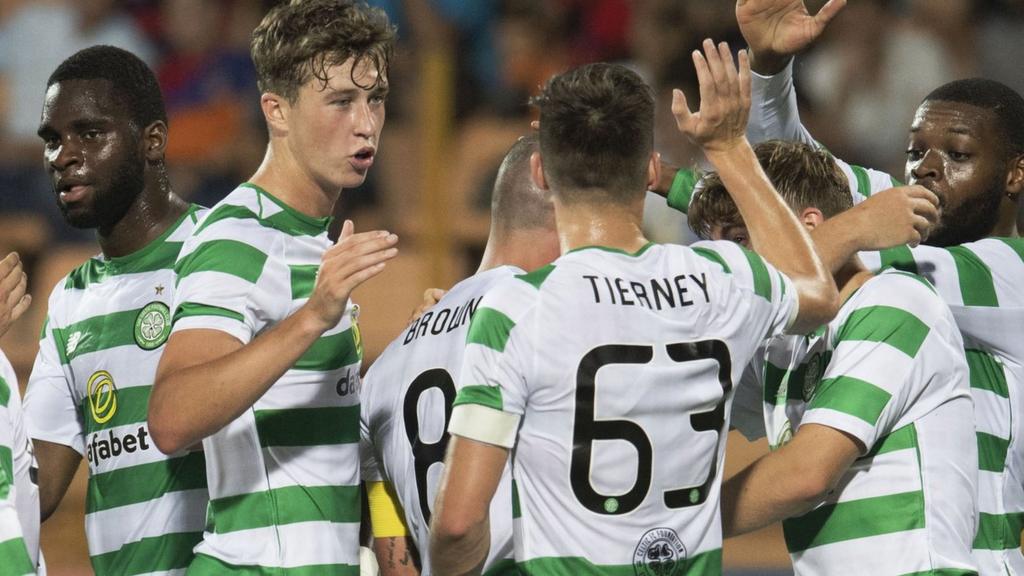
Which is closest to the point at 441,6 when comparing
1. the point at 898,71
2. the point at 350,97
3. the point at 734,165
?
the point at 898,71

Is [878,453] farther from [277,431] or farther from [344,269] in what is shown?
[277,431]

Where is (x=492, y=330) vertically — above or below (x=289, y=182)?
below

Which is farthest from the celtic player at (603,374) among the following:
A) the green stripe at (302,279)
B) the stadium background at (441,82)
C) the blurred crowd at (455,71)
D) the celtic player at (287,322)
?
the blurred crowd at (455,71)

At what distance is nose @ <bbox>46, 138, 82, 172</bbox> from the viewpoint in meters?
3.98

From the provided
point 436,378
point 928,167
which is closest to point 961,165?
point 928,167

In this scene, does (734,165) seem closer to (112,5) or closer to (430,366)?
(430,366)

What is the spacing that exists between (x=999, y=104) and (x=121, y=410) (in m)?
2.83

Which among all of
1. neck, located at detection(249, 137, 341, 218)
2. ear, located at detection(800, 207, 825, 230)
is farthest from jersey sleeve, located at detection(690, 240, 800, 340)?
neck, located at detection(249, 137, 341, 218)

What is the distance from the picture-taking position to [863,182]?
14.8 ft

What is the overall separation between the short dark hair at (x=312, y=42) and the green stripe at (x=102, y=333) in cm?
80

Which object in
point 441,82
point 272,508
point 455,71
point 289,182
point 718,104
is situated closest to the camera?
point 718,104

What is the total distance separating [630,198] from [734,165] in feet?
1.17

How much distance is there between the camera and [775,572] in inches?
315

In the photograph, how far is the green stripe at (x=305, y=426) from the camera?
3424 millimetres
